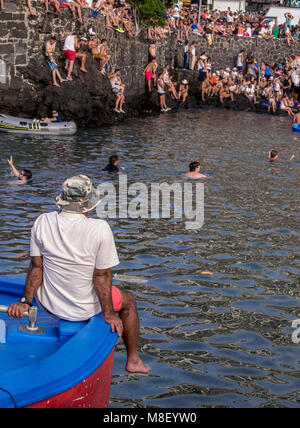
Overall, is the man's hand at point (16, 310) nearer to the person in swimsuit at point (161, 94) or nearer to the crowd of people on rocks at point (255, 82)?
the person in swimsuit at point (161, 94)

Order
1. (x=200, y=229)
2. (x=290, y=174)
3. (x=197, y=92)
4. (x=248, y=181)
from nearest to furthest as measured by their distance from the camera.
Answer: (x=200, y=229), (x=248, y=181), (x=290, y=174), (x=197, y=92)

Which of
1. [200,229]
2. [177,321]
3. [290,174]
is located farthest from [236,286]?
[290,174]

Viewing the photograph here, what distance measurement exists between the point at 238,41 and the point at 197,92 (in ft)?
25.0

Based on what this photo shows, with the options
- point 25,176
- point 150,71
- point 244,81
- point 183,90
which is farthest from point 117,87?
point 244,81

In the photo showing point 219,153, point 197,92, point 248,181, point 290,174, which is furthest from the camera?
point 197,92

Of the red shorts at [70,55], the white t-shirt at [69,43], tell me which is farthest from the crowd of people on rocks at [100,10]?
the red shorts at [70,55]

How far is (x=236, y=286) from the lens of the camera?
371 inches

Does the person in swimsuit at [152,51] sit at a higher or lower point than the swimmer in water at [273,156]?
higher

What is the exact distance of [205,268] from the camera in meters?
10.2

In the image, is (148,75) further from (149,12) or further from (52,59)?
(52,59)

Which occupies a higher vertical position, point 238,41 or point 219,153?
point 238,41

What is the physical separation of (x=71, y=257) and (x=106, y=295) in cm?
45

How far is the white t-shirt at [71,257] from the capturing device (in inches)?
215

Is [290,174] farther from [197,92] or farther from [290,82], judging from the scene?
[290,82]
